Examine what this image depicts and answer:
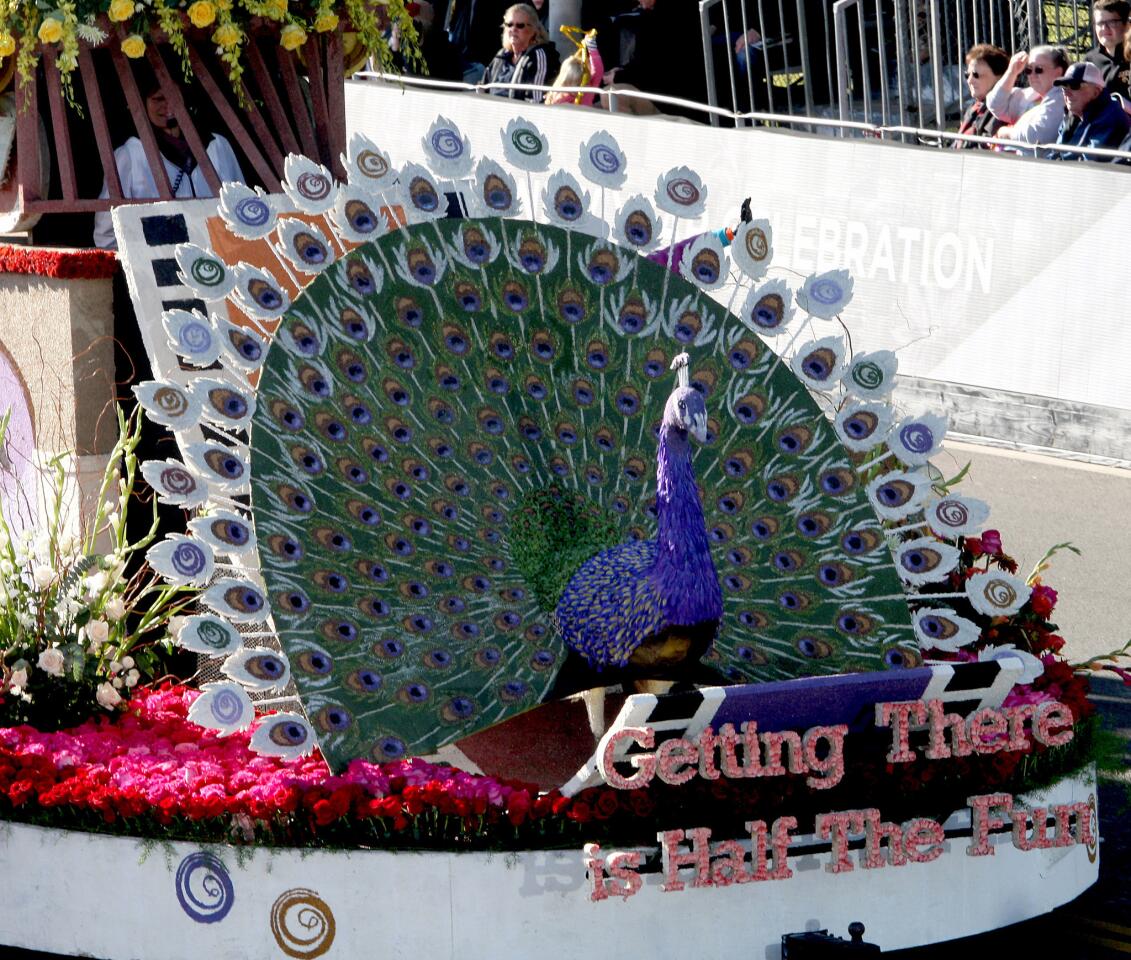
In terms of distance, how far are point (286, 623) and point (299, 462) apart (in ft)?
2.04

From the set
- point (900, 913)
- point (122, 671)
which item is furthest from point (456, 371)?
point (900, 913)

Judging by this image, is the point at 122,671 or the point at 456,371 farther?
the point at 122,671

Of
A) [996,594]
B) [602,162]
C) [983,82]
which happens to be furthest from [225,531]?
[983,82]

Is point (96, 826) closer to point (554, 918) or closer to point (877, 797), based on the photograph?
point (554, 918)

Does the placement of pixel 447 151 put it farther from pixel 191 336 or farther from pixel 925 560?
pixel 925 560

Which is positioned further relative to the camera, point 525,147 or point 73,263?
point 73,263

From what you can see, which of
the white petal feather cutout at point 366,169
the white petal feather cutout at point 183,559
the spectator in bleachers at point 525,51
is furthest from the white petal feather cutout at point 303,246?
the spectator in bleachers at point 525,51

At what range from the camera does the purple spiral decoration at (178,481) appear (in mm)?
7465

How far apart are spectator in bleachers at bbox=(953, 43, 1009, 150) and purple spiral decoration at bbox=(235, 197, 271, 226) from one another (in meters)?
8.92

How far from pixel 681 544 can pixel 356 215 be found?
6.35 ft

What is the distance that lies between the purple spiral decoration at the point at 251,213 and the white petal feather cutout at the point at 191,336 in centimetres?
50

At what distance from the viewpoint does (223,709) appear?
283 inches

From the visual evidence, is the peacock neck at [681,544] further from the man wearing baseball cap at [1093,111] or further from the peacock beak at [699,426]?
the man wearing baseball cap at [1093,111]

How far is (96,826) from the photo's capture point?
7.36 metres
